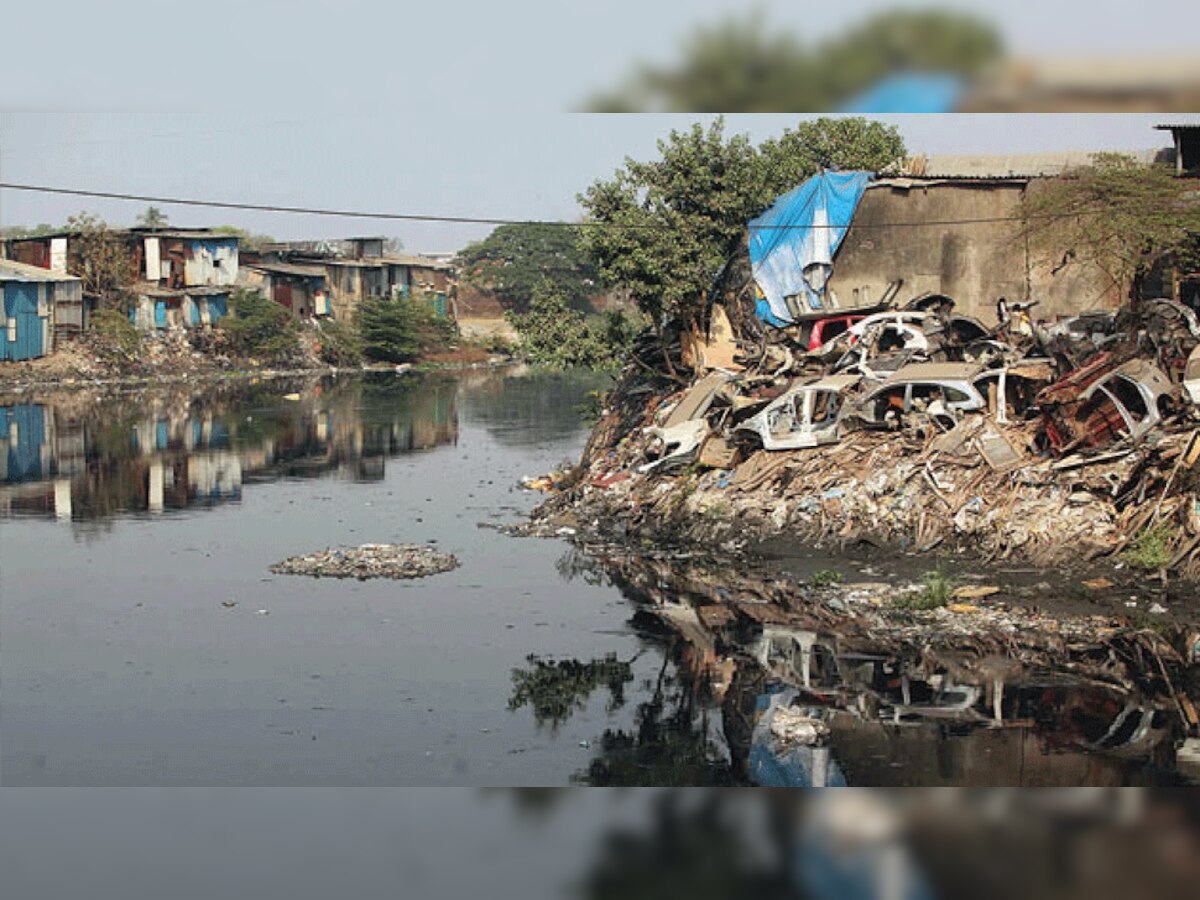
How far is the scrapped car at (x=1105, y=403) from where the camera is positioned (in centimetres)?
1492

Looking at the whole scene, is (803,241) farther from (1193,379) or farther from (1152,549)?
(1152,549)

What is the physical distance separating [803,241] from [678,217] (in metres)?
1.95

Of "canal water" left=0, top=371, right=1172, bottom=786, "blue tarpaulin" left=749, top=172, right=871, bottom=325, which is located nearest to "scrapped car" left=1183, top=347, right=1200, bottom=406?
"canal water" left=0, top=371, right=1172, bottom=786

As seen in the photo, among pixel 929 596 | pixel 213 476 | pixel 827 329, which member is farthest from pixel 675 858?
pixel 213 476

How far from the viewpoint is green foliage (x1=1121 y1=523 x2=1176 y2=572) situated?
535 inches

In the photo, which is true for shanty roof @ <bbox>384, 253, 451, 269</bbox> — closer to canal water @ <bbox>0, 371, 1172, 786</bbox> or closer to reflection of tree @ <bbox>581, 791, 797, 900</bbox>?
canal water @ <bbox>0, 371, 1172, 786</bbox>

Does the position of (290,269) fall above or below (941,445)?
above

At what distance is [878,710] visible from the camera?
10648mm

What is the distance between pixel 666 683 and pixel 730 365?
11113 mm

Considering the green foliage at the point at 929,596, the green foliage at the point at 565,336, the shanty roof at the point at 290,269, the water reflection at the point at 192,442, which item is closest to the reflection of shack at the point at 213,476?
the water reflection at the point at 192,442

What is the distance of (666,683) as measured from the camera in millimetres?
11695

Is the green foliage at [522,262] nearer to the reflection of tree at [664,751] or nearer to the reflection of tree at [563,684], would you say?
the reflection of tree at [563,684]

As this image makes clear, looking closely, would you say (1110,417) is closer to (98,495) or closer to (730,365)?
(730,365)

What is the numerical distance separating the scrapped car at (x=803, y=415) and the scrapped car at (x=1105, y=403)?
2607 mm
